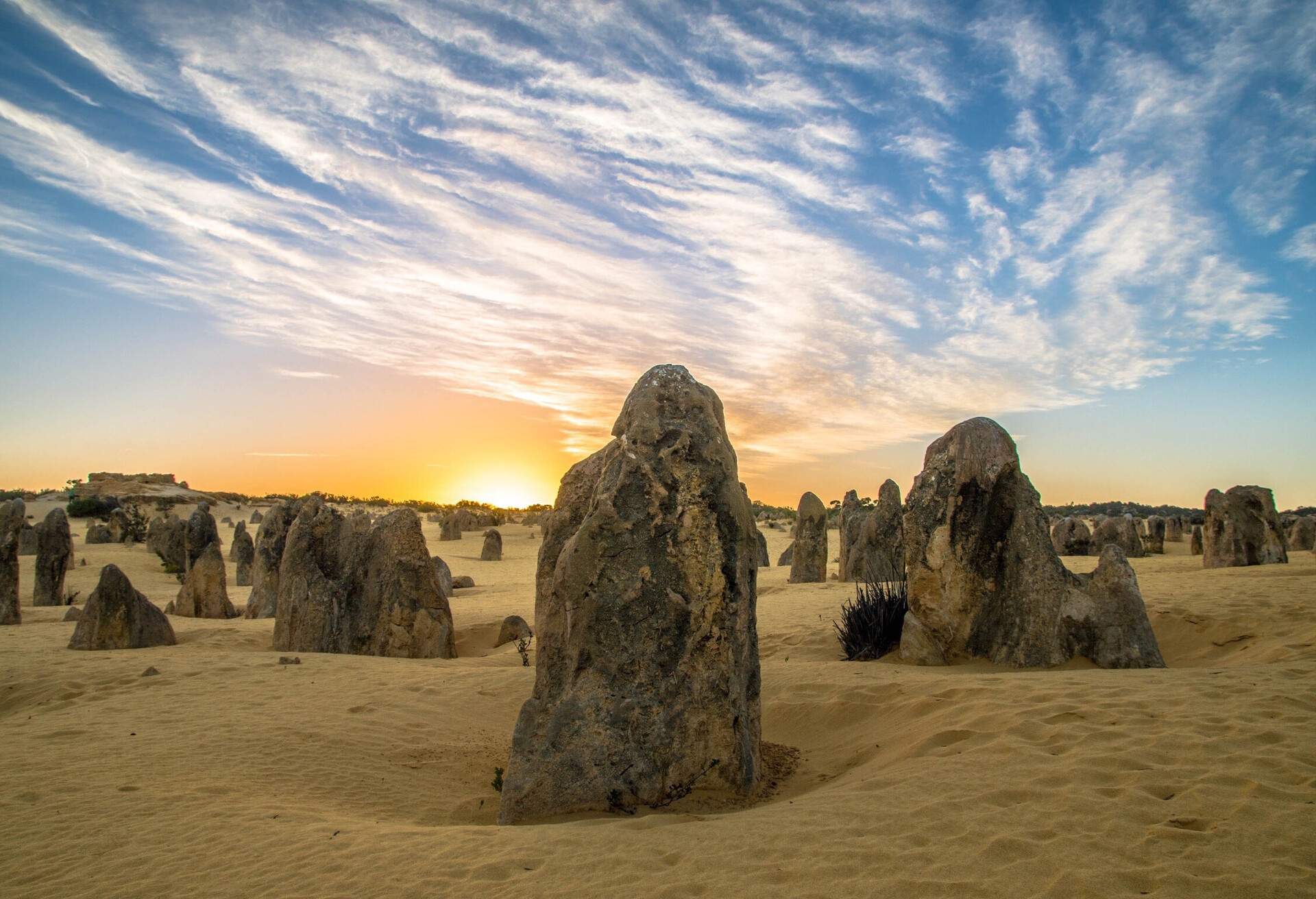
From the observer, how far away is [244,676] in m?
8.11

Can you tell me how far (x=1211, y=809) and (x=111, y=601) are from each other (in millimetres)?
11402

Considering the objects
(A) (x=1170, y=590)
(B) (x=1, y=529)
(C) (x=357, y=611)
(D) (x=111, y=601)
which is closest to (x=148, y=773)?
(C) (x=357, y=611)

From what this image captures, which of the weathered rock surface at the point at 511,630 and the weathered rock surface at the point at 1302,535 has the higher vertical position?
the weathered rock surface at the point at 1302,535

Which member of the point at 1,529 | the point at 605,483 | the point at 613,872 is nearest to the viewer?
the point at 613,872

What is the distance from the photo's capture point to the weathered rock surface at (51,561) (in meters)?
14.9

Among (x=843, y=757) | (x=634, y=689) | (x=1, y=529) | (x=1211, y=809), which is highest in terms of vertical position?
(x=1, y=529)

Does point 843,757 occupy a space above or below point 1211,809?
below

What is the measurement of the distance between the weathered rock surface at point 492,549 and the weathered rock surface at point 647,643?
25.5 m

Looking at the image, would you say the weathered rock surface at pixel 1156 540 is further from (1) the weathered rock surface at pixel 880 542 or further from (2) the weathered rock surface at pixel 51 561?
(2) the weathered rock surface at pixel 51 561

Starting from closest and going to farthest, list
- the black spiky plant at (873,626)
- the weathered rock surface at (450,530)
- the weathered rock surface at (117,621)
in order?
1. the black spiky plant at (873,626)
2. the weathered rock surface at (117,621)
3. the weathered rock surface at (450,530)

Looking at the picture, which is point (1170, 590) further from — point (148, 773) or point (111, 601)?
point (111, 601)

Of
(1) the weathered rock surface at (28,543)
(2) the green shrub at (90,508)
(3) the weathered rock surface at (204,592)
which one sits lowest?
(3) the weathered rock surface at (204,592)

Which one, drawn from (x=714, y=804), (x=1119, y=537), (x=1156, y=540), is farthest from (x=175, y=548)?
(x=1156, y=540)

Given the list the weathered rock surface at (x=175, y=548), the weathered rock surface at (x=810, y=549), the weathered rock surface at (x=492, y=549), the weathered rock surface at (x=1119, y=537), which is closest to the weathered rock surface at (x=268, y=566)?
the weathered rock surface at (x=175, y=548)
